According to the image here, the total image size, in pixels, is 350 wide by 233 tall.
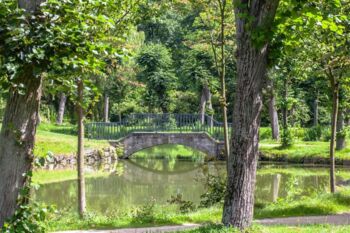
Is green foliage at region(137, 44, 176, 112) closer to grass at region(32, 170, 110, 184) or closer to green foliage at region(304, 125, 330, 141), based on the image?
green foliage at region(304, 125, 330, 141)

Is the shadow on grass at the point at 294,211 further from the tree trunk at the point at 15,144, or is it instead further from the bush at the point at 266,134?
the bush at the point at 266,134

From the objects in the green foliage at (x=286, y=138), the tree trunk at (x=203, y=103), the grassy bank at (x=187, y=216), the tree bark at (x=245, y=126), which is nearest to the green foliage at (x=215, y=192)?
the grassy bank at (x=187, y=216)

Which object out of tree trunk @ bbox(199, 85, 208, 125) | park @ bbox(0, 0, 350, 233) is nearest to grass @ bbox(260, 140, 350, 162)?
park @ bbox(0, 0, 350, 233)

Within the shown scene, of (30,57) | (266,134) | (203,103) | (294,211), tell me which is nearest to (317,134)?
(266,134)

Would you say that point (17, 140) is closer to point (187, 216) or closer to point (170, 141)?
point (187, 216)

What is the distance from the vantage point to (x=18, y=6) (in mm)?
5406

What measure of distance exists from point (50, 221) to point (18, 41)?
571 centimetres

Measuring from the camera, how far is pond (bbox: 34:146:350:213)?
16.7m

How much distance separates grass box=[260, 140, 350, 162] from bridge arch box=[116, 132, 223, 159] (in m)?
3.26

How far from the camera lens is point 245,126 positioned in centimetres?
712

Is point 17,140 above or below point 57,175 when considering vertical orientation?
above

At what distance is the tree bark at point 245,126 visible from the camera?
7094 millimetres

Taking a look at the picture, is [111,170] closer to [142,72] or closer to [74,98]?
[142,72]

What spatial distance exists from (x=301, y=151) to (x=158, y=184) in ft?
33.2
